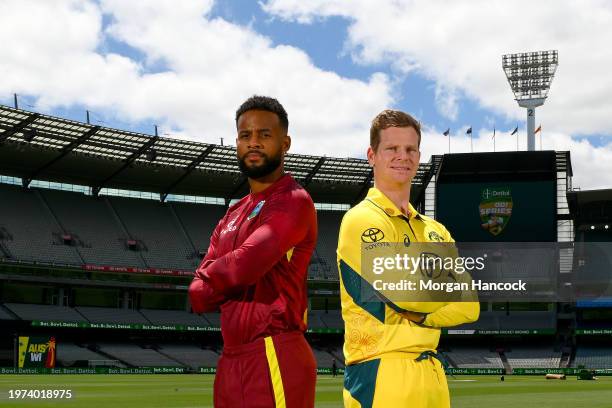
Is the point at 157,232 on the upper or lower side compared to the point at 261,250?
upper

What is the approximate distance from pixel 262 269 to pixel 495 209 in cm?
5805

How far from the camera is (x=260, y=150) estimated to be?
3.74 metres

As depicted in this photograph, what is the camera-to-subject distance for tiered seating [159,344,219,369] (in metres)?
54.4

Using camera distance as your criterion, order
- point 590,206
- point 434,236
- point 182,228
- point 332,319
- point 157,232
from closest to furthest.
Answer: point 434,236 → point 157,232 → point 590,206 → point 332,319 → point 182,228

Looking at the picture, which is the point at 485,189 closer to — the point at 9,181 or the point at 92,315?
the point at 92,315

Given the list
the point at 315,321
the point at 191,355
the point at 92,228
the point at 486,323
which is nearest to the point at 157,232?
the point at 92,228

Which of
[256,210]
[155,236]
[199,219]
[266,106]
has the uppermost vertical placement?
[199,219]

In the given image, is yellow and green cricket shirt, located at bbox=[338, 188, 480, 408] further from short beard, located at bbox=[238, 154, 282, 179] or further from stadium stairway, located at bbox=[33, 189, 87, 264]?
stadium stairway, located at bbox=[33, 189, 87, 264]

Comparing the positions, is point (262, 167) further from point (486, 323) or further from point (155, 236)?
point (486, 323)

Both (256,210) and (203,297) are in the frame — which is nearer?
(203,297)

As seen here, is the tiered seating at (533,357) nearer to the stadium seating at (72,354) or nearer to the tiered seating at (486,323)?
the tiered seating at (486,323)

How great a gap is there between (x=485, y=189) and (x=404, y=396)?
5794 centimetres

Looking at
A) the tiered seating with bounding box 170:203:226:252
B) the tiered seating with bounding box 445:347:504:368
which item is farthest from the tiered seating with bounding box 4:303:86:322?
the tiered seating with bounding box 445:347:504:368

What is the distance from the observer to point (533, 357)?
2387 inches
